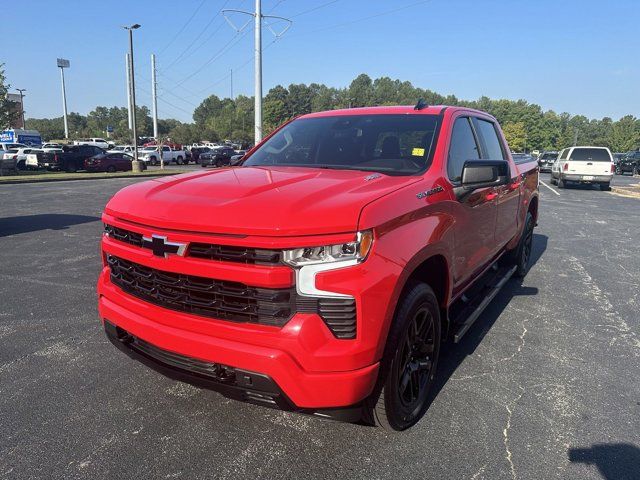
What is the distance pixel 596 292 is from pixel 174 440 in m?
5.14

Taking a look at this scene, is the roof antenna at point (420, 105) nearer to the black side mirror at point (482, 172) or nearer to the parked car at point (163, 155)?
the black side mirror at point (482, 172)

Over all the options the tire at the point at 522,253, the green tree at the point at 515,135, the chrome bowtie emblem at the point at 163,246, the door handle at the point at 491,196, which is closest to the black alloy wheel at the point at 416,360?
the chrome bowtie emblem at the point at 163,246

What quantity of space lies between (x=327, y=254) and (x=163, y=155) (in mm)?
41825

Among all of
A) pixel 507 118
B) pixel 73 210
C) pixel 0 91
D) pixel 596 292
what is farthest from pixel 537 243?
pixel 507 118

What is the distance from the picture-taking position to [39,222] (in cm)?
993

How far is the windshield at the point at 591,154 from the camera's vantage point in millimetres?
20391

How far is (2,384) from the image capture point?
3.30m

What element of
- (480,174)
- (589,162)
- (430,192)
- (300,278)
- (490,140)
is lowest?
(300,278)

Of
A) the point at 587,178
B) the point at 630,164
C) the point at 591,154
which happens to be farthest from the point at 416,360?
the point at 630,164

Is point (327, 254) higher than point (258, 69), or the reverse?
point (258, 69)

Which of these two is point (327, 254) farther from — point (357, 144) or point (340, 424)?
point (357, 144)

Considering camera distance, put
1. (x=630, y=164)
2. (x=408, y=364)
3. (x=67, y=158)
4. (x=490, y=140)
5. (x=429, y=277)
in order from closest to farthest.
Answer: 1. (x=408, y=364)
2. (x=429, y=277)
3. (x=490, y=140)
4. (x=67, y=158)
5. (x=630, y=164)

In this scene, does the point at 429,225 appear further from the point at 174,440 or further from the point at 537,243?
the point at 537,243

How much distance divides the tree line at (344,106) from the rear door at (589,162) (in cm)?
6007
